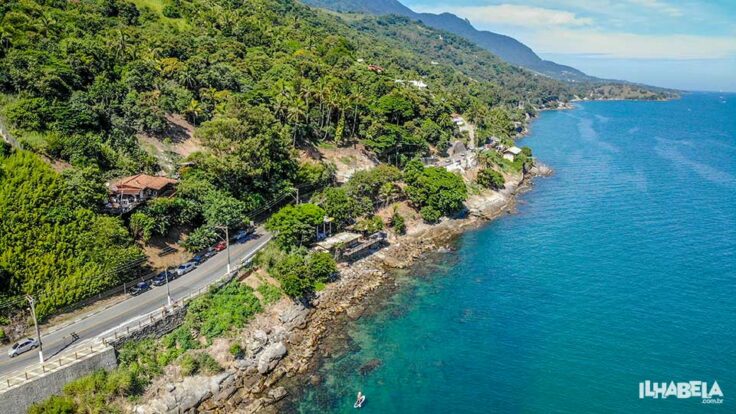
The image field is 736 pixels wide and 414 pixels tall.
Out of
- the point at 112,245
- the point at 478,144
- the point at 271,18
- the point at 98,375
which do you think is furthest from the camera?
the point at 271,18

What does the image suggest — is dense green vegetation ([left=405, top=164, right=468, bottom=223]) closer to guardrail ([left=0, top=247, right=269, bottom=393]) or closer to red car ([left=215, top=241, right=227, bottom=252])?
red car ([left=215, top=241, right=227, bottom=252])

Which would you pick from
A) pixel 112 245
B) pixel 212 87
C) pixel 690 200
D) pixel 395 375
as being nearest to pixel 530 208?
pixel 690 200

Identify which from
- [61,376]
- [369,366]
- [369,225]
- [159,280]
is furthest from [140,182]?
[369,366]

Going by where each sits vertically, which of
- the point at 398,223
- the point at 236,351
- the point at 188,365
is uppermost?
the point at 398,223

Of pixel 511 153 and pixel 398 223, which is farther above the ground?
pixel 511 153

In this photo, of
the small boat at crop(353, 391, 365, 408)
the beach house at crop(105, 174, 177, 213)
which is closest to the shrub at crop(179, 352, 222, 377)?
the small boat at crop(353, 391, 365, 408)

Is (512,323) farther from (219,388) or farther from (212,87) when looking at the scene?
(212,87)

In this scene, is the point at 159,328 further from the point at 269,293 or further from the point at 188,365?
the point at 269,293
